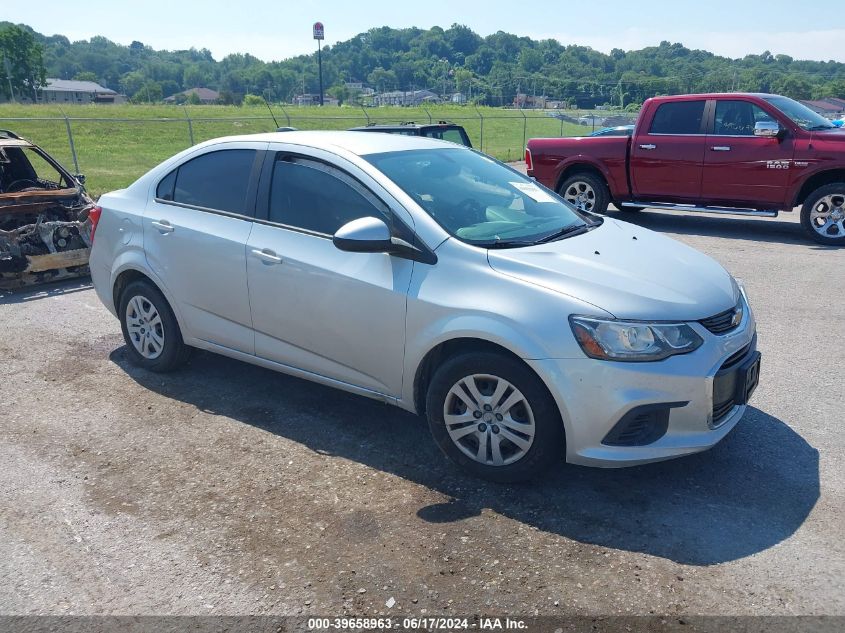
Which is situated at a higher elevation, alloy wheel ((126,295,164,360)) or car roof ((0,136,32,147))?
car roof ((0,136,32,147))

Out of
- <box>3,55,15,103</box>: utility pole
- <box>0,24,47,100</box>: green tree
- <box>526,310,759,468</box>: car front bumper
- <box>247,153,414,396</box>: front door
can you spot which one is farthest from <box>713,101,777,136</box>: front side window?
<box>0,24,47,100</box>: green tree

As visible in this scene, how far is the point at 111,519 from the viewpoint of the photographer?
3.52 m

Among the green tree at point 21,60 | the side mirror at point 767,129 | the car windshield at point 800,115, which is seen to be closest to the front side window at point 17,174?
the side mirror at point 767,129

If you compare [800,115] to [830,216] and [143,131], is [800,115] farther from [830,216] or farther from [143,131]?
[143,131]

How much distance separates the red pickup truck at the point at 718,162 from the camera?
31.8ft

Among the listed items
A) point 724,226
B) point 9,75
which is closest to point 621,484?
point 724,226

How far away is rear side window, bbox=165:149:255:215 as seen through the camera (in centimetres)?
471

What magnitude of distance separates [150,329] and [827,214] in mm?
8710

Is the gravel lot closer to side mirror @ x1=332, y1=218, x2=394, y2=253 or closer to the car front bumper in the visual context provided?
the car front bumper

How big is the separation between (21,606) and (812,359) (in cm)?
526

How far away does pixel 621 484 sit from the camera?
3.75 m

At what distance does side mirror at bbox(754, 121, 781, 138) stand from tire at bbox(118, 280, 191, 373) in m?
8.25

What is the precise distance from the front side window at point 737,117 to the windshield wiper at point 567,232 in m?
6.74

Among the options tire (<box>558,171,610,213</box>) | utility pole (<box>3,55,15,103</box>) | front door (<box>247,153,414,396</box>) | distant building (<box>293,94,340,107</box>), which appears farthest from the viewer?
distant building (<box>293,94,340,107</box>)
